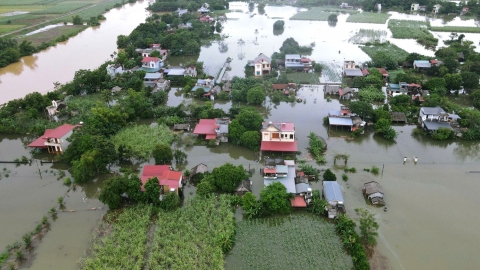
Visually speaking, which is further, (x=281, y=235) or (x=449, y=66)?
(x=449, y=66)

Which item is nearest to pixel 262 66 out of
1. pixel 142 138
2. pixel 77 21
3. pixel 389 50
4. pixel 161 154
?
pixel 142 138

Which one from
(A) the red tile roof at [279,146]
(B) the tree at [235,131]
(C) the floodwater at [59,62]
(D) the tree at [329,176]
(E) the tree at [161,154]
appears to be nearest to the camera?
(D) the tree at [329,176]

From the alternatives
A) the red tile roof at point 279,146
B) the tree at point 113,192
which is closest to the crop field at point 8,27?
the tree at point 113,192

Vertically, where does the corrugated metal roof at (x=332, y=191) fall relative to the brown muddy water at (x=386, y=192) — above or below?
above

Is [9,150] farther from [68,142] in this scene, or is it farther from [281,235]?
[281,235]

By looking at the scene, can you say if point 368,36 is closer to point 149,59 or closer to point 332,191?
point 149,59

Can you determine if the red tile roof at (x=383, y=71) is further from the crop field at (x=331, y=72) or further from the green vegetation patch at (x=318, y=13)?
the green vegetation patch at (x=318, y=13)

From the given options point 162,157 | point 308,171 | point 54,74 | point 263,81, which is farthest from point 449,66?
point 54,74
